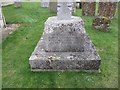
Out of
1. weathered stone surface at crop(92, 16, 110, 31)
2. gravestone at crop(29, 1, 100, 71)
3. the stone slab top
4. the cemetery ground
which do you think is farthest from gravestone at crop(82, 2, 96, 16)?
the stone slab top

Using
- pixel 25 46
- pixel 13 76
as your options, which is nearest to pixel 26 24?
pixel 25 46

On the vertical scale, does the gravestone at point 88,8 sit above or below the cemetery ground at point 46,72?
above

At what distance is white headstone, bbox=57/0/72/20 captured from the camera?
497cm

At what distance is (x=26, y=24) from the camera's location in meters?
9.98

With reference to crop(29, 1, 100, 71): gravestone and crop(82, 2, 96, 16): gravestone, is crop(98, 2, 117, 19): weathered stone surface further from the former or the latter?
crop(29, 1, 100, 71): gravestone

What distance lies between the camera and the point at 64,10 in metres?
5.03

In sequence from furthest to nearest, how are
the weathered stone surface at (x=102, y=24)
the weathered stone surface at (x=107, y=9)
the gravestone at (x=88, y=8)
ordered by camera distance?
the gravestone at (x=88, y=8) < the weathered stone surface at (x=107, y=9) < the weathered stone surface at (x=102, y=24)

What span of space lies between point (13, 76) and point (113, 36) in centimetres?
517

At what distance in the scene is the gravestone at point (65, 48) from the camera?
4.86m

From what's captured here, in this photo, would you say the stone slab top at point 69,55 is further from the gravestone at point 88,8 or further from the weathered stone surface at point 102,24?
the gravestone at point 88,8

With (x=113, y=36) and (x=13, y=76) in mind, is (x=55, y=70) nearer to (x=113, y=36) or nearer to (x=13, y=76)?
(x=13, y=76)

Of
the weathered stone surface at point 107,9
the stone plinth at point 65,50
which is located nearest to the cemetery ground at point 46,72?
the stone plinth at point 65,50

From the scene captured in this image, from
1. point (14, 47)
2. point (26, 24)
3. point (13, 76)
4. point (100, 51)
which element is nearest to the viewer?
point (13, 76)

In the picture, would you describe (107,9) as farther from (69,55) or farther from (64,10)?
(69,55)
